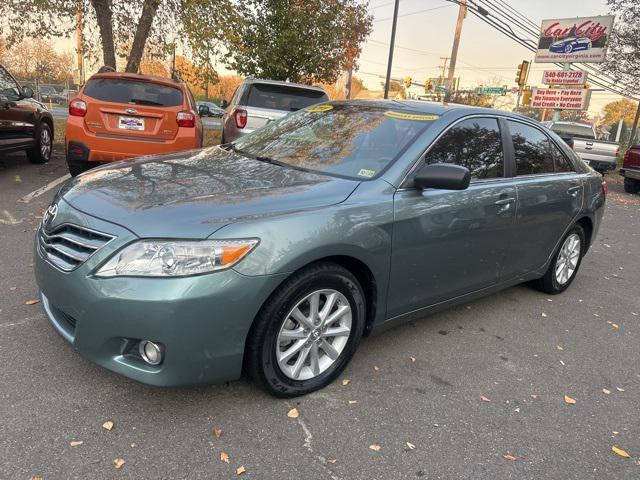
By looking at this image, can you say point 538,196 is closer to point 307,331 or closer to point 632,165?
point 307,331

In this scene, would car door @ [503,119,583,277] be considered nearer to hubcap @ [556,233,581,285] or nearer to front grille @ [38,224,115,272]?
hubcap @ [556,233,581,285]

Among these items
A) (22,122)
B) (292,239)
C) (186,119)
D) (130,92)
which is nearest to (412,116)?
(292,239)

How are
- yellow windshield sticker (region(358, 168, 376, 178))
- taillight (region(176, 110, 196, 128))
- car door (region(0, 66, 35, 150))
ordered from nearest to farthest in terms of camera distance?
1. yellow windshield sticker (region(358, 168, 376, 178))
2. taillight (region(176, 110, 196, 128))
3. car door (region(0, 66, 35, 150))

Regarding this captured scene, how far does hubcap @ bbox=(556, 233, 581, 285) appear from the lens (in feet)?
15.8

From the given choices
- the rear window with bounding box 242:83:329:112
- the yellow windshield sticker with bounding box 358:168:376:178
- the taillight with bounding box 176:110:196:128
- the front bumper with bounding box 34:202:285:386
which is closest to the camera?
the front bumper with bounding box 34:202:285:386

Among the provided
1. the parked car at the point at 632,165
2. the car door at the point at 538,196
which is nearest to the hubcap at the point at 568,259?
the car door at the point at 538,196

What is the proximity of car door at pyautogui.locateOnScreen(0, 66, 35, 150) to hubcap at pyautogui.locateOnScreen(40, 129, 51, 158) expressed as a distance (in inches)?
19.0

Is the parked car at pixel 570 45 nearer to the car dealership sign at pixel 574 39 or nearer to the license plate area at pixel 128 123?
the car dealership sign at pixel 574 39

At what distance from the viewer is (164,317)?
2.26 metres

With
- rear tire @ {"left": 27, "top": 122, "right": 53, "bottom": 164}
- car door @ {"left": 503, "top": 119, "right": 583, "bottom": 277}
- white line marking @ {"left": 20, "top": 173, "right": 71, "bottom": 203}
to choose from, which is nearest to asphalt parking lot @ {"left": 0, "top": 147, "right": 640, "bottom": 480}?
car door @ {"left": 503, "top": 119, "right": 583, "bottom": 277}

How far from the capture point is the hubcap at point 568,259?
4.82 metres

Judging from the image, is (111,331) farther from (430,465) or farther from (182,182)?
(430,465)

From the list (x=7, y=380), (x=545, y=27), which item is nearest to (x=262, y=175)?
(x=7, y=380)

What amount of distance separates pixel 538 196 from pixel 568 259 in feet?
4.02
